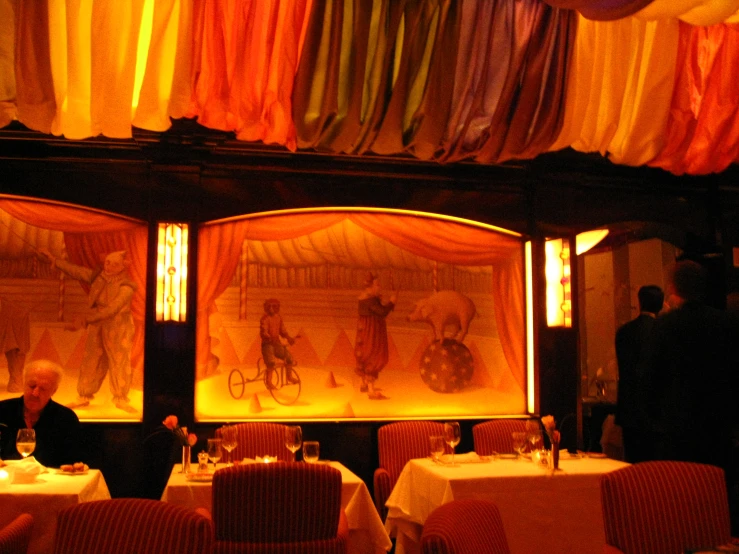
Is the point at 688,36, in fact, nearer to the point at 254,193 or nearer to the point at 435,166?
the point at 435,166

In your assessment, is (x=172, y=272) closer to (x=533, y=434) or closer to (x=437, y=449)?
(x=437, y=449)

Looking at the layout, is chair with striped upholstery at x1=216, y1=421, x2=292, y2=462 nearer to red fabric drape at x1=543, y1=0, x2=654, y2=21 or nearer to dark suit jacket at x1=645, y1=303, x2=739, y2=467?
dark suit jacket at x1=645, y1=303, x2=739, y2=467

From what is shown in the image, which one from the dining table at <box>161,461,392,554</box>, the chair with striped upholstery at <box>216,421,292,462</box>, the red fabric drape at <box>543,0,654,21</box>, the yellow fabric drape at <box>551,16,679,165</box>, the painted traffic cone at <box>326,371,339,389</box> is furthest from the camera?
the painted traffic cone at <box>326,371,339,389</box>

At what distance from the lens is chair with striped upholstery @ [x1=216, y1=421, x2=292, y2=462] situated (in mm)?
5641

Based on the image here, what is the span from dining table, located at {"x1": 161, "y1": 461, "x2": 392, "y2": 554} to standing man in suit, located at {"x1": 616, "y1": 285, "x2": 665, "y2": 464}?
2.00 m

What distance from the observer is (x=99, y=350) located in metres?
6.18

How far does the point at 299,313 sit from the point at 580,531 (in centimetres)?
290

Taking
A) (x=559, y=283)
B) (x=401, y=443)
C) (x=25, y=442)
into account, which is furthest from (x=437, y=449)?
(x=25, y=442)

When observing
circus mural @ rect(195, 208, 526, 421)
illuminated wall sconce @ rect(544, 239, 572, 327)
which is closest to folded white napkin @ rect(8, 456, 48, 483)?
circus mural @ rect(195, 208, 526, 421)

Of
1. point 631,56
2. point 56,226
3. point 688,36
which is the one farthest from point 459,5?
point 56,226

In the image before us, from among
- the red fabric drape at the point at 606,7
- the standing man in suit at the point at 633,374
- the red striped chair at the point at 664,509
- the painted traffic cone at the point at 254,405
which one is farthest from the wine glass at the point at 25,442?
the standing man in suit at the point at 633,374

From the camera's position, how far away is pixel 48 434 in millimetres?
4867

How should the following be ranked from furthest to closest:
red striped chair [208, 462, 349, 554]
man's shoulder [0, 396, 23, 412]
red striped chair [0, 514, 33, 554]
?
man's shoulder [0, 396, 23, 412], red striped chair [208, 462, 349, 554], red striped chair [0, 514, 33, 554]

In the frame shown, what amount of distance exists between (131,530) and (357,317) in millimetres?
3957
